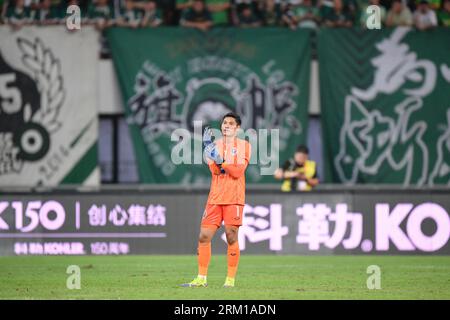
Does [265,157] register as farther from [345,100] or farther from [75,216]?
[75,216]

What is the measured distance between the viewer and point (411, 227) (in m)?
19.3

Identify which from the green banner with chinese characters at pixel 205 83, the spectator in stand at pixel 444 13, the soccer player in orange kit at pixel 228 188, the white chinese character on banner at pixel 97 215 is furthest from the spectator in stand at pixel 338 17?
the soccer player in orange kit at pixel 228 188

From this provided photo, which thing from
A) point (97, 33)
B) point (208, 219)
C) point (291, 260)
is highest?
point (97, 33)

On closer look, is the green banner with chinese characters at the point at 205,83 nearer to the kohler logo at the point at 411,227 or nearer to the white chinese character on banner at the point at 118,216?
the white chinese character on banner at the point at 118,216

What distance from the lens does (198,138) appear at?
23359mm

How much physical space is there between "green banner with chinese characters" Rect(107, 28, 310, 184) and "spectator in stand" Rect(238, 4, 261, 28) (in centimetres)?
21

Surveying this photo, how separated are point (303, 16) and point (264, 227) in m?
5.99

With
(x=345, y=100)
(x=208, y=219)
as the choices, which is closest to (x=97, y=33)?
(x=345, y=100)

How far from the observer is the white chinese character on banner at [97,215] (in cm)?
1955

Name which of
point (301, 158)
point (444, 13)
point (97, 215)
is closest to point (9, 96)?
point (97, 215)

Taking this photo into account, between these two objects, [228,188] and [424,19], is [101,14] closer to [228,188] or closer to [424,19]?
[424,19]

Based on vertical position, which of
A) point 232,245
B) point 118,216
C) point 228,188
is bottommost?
point 118,216

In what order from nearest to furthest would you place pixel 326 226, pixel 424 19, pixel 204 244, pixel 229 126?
pixel 229 126 → pixel 204 244 → pixel 326 226 → pixel 424 19

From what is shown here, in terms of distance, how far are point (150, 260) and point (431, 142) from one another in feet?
25.6
